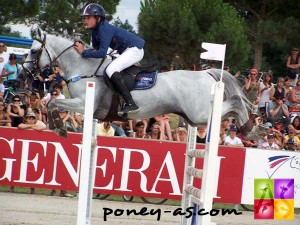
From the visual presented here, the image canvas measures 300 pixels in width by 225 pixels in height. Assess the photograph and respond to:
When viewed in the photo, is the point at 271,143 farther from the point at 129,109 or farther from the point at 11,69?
the point at 129,109

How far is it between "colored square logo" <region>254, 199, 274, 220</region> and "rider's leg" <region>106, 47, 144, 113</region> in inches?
67.8

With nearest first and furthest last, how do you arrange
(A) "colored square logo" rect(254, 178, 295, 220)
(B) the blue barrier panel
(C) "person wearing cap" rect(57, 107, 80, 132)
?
(A) "colored square logo" rect(254, 178, 295, 220), (C) "person wearing cap" rect(57, 107, 80, 132), (B) the blue barrier panel

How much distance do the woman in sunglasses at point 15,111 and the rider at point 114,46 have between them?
463 cm

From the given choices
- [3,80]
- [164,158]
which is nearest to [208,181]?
[164,158]

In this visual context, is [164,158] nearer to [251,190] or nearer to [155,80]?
[251,190]

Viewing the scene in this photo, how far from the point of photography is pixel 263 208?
8.94m

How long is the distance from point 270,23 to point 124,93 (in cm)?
1406

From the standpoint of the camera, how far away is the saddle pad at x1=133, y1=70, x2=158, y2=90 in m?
9.35

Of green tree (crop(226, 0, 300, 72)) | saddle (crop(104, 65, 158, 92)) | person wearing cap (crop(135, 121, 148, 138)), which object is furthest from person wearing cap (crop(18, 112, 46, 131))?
green tree (crop(226, 0, 300, 72))

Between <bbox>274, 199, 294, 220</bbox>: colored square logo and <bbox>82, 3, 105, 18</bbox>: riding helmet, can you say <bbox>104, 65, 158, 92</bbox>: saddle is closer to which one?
<bbox>82, 3, 105, 18</bbox>: riding helmet

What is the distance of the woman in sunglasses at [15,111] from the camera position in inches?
548

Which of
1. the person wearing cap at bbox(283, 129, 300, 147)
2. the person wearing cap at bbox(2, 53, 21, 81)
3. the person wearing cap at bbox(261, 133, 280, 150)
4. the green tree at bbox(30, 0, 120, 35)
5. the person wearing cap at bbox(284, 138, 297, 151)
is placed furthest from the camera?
the green tree at bbox(30, 0, 120, 35)

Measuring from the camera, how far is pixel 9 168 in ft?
41.4

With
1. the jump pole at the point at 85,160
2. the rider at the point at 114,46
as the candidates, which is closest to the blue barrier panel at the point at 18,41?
the rider at the point at 114,46
